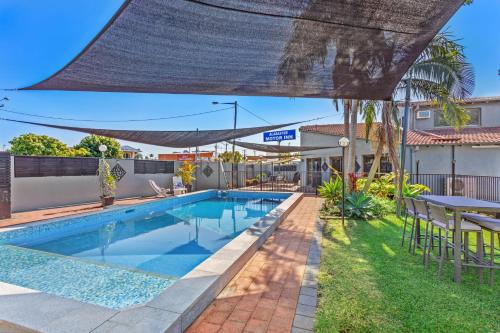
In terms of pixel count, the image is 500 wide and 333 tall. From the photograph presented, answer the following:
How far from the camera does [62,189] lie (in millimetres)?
10422

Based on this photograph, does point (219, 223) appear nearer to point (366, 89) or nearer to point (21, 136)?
point (366, 89)

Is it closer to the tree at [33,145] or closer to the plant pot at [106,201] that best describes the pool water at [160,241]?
the plant pot at [106,201]

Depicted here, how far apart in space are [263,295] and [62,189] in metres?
10.5

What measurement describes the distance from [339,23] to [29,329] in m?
4.08

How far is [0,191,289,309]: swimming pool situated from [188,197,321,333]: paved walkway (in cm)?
122

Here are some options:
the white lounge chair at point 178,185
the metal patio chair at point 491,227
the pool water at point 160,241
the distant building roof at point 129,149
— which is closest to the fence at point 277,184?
the white lounge chair at point 178,185

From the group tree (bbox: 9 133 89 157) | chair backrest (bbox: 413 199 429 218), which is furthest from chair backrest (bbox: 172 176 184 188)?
tree (bbox: 9 133 89 157)

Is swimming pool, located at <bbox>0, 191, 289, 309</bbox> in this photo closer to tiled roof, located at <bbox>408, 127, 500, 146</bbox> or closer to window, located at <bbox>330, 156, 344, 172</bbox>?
window, located at <bbox>330, 156, 344, 172</bbox>

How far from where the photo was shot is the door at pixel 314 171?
17.5 meters

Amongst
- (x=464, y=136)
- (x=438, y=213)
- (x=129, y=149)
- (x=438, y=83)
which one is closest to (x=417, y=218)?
(x=438, y=213)

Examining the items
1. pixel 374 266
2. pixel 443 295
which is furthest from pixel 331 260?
pixel 443 295

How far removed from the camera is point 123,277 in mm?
4117

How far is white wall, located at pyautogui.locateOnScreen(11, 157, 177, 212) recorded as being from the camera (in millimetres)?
9086

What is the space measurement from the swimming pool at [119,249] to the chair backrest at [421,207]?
3.99 meters
